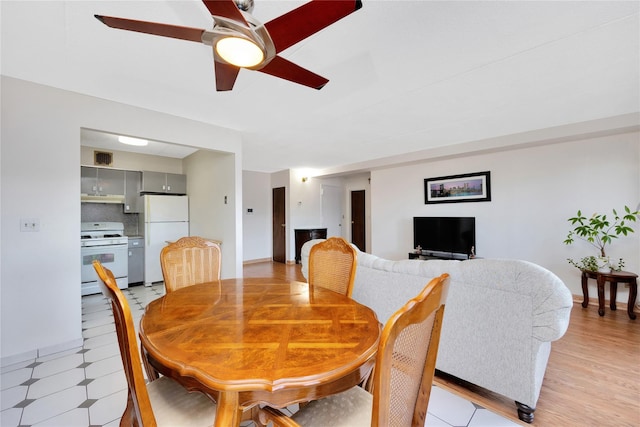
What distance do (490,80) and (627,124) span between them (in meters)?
2.21

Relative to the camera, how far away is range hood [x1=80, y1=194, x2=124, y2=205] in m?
4.29

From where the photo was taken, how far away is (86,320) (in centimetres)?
306

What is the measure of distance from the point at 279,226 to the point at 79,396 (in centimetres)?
525

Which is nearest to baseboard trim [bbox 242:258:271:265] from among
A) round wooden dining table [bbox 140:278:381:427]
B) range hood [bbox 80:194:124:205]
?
range hood [bbox 80:194:124:205]

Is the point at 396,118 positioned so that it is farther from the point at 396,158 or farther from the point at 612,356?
the point at 612,356

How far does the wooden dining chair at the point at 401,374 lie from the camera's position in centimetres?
58

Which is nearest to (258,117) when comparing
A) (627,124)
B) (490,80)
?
(490,80)

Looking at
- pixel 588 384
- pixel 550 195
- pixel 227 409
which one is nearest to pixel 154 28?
pixel 227 409

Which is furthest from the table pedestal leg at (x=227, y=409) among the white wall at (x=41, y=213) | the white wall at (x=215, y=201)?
the white wall at (x=215, y=201)

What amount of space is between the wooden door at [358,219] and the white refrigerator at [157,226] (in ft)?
14.9

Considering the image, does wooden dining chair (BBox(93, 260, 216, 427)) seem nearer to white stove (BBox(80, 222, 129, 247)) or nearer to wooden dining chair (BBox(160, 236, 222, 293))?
wooden dining chair (BBox(160, 236, 222, 293))

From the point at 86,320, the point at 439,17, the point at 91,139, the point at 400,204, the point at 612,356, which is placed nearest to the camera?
the point at 439,17

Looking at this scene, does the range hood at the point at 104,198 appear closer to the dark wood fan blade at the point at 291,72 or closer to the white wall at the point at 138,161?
the white wall at the point at 138,161

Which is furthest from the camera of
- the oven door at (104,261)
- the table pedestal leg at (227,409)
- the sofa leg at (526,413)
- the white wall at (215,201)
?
the oven door at (104,261)
